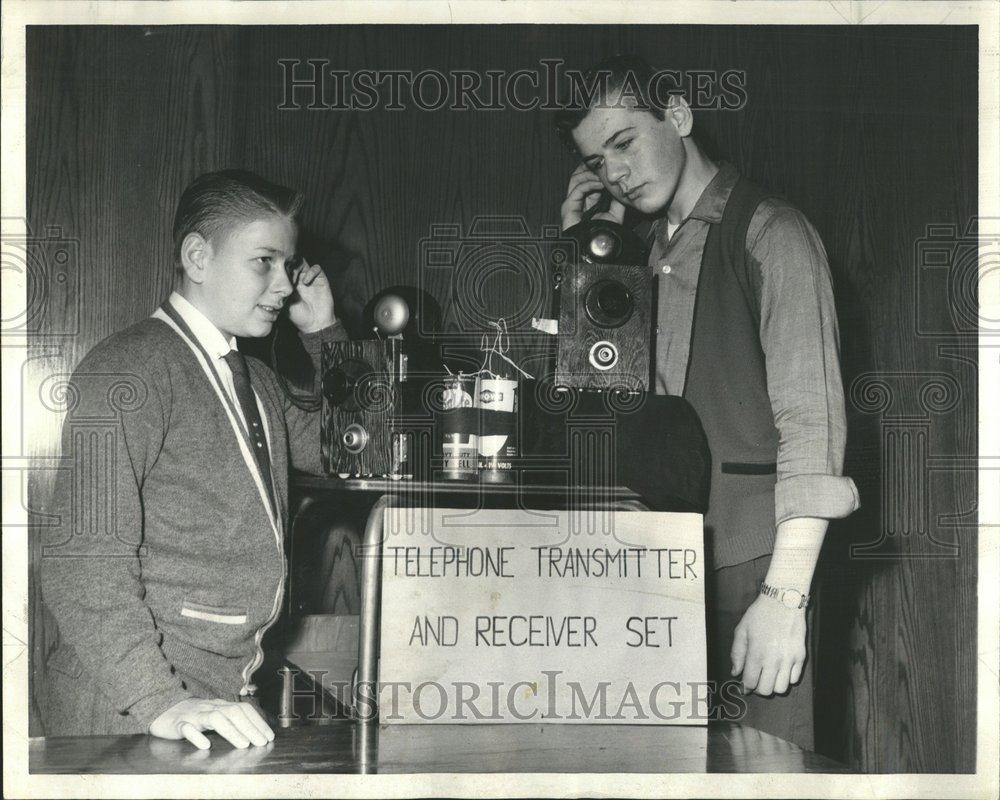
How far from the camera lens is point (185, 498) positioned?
1681mm

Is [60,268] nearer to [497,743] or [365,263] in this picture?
[365,263]

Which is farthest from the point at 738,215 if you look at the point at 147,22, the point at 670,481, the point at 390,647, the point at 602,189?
the point at 147,22

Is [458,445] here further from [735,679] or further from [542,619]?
[735,679]

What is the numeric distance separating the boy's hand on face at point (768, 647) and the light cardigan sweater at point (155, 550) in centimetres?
87

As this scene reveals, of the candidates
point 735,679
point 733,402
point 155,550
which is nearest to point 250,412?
point 155,550

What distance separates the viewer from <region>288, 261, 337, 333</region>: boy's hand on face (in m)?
1.81

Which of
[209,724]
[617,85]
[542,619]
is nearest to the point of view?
[209,724]

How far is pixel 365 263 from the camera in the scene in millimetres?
1825

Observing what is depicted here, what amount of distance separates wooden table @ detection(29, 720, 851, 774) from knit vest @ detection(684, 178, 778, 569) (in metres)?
0.34

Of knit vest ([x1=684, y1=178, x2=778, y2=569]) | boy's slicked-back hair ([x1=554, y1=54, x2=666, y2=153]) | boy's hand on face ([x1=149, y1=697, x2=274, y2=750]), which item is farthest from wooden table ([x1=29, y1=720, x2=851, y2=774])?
boy's slicked-back hair ([x1=554, y1=54, x2=666, y2=153])

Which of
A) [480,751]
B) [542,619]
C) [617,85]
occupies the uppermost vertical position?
[617,85]

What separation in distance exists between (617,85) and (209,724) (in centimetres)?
138

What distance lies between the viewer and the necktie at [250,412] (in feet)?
5.67

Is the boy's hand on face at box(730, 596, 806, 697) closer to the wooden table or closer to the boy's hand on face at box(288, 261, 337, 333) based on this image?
the wooden table
